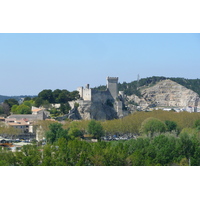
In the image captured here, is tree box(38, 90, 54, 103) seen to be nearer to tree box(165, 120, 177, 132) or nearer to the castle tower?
the castle tower

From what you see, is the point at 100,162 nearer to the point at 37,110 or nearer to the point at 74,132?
the point at 74,132

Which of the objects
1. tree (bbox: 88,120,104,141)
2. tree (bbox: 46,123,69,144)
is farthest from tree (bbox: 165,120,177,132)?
tree (bbox: 46,123,69,144)

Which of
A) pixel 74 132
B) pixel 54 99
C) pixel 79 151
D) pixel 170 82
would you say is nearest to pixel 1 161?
pixel 79 151

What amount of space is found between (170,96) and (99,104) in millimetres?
48423

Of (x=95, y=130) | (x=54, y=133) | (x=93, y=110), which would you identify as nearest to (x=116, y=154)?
(x=54, y=133)

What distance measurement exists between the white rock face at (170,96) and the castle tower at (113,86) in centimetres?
3844

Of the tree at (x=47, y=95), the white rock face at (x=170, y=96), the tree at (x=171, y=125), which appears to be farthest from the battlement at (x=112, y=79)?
the white rock face at (x=170, y=96)

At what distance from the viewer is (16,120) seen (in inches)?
1645

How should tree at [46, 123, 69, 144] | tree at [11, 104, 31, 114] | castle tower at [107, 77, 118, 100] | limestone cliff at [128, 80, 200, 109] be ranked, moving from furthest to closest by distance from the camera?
limestone cliff at [128, 80, 200, 109], castle tower at [107, 77, 118, 100], tree at [11, 104, 31, 114], tree at [46, 123, 69, 144]

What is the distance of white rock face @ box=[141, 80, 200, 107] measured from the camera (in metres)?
91.9

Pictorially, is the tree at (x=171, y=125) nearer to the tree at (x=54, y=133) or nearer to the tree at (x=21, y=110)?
the tree at (x=54, y=133)

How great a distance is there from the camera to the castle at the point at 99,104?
4628 centimetres

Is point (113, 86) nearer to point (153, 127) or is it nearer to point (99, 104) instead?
point (99, 104)

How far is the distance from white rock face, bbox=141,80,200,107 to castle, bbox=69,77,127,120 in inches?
1570
